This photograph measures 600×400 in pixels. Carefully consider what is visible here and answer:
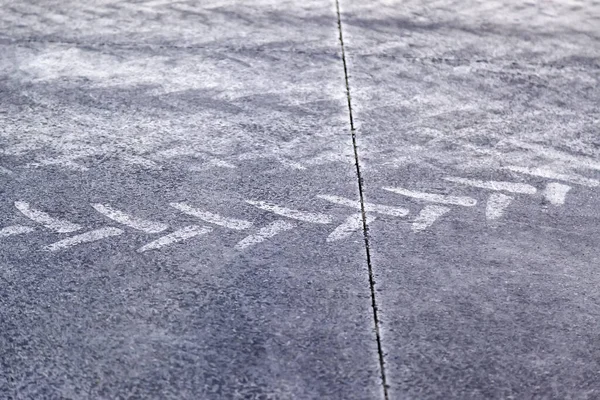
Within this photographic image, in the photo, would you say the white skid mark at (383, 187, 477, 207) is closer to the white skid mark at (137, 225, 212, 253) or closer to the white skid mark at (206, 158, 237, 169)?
Answer: the white skid mark at (206, 158, 237, 169)

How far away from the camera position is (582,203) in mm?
3955

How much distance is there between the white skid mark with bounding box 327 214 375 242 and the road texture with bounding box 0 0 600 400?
0.06 ft

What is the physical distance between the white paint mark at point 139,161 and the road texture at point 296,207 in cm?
1

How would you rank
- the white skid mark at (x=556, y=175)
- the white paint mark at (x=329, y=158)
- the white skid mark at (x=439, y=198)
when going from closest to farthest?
the white skid mark at (x=439, y=198), the white skid mark at (x=556, y=175), the white paint mark at (x=329, y=158)

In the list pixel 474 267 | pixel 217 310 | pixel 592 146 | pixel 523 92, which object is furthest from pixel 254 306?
pixel 523 92

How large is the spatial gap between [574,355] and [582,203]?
3.74 ft

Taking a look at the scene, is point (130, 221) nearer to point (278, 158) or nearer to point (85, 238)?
point (85, 238)

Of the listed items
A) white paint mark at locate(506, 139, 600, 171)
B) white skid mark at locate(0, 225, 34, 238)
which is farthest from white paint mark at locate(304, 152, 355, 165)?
white skid mark at locate(0, 225, 34, 238)

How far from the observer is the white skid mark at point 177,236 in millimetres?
3523

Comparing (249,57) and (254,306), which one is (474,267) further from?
(249,57)

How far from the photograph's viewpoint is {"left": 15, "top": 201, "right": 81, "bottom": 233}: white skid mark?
3623 mm

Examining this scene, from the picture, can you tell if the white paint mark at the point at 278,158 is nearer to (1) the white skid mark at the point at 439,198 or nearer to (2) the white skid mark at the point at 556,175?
(1) the white skid mark at the point at 439,198

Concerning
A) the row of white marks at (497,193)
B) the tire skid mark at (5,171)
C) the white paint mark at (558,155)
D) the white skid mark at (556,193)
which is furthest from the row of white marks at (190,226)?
the white paint mark at (558,155)

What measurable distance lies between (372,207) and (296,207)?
322mm
